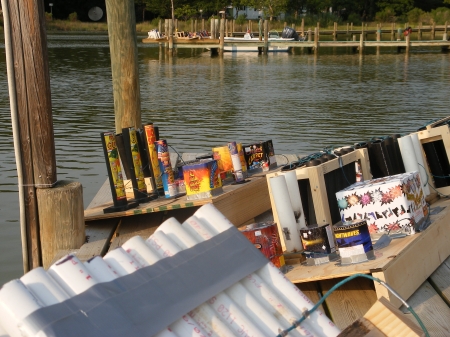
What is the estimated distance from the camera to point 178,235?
325cm

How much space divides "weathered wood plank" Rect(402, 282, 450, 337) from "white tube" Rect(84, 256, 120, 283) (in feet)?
5.68

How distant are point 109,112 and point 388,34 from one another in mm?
44926

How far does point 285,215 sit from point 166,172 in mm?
1617

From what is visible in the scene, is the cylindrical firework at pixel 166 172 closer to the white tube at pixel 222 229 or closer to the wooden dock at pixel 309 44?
the white tube at pixel 222 229

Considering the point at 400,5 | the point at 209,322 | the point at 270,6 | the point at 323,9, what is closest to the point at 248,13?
the point at 323,9

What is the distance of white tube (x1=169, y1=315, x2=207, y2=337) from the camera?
2.89 meters

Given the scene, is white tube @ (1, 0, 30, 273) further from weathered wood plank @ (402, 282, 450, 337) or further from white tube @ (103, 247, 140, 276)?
weathered wood plank @ (402, 282, 450, 337)

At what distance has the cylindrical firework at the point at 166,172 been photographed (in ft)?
20.2

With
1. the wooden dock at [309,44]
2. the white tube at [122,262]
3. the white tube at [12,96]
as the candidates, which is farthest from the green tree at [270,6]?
the white tube at [122,262]

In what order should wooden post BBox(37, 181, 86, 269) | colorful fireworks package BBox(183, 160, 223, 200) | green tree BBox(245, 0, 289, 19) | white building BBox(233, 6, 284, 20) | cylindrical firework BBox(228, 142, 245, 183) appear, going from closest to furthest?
wooden post BBox(37, 181, 86, 269), colorful fireworks package BBox(183, 160, 223, 200), cylindrical firework BBox(228, 142, 245, 183), green tree BBox(245, 0, 289, 19), white building BBox(233, 6, 284, 20)

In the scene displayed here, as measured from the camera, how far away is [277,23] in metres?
64.2

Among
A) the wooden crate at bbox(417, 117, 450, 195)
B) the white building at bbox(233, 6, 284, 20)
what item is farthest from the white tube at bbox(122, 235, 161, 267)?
the white building at bbox(233, 6, 284, 20)

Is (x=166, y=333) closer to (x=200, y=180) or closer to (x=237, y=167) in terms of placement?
(x=200, y=180)

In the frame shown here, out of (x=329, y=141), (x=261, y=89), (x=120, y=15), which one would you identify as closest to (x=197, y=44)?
(x=261, y=89)
